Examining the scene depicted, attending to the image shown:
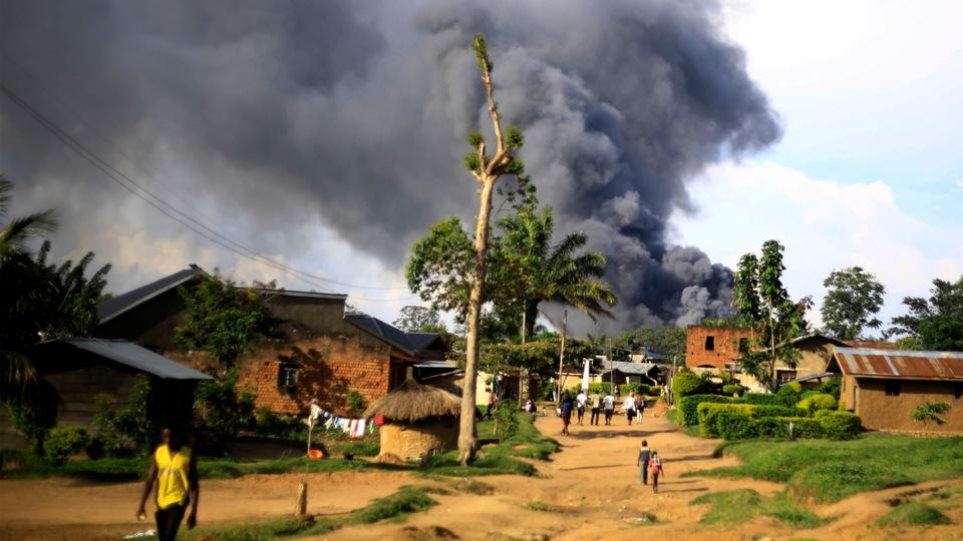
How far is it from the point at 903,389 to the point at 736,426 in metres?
7.24

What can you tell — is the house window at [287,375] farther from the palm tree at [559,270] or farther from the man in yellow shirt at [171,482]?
the man in yellow shirt at [171,482]

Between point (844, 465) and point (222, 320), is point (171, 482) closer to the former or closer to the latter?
point (844, 465)

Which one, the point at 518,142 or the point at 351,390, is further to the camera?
the point at 351,390

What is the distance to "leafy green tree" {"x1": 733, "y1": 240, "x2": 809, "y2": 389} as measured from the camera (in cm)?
4681

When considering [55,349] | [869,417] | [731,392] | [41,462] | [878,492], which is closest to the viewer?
[878,492]

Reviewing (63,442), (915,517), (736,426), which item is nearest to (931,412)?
(736,426)

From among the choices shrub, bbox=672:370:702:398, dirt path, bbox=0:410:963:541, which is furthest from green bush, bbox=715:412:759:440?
shrub, bbox=672:370:702:398

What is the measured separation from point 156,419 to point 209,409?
15.8 ft

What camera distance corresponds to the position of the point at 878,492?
15484mm

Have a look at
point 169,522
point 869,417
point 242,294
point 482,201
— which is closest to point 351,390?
point 242,294

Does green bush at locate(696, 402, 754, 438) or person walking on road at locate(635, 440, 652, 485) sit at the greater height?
green bush at locate(696, 402, 754, 438)

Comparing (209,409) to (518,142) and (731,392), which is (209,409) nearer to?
(518,142)

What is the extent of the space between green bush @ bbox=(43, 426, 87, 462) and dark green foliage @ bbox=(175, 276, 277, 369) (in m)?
12.8

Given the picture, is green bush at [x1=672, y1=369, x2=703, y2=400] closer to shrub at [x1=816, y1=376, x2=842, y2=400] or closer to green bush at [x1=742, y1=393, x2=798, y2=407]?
green bush at [x1=742, y1=393, x2=798, y2=407]
